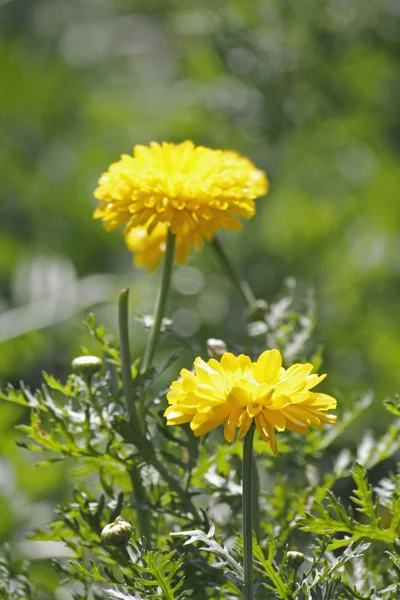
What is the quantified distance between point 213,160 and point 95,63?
2.69 m

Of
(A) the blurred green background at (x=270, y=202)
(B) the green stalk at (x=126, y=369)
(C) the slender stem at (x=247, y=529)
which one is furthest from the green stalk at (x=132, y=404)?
(A) the blurred green background at (x=270, y=202)

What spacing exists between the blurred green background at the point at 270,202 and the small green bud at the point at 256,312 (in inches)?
37.2

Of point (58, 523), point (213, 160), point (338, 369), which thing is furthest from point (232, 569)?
point (338, 369)

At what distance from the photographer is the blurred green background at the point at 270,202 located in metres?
2.11

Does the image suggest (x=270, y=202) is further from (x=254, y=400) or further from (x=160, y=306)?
(x=254, y=400)

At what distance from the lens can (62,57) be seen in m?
3.29

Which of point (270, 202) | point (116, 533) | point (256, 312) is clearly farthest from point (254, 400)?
point (270, 202)

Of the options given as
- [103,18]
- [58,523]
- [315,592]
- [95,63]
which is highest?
[103,18]

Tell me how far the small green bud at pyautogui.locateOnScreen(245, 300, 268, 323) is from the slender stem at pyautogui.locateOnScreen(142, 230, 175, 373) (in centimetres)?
13

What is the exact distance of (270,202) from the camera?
2373 millimetres

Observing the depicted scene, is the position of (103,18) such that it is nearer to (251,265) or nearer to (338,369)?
(251,265)

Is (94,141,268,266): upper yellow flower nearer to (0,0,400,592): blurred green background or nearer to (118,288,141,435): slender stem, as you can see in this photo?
(118,288,141,435): slender stem

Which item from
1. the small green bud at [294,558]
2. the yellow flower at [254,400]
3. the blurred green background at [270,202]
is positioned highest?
the blurred green background at [270,202]

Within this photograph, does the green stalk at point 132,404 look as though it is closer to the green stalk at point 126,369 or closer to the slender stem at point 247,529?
the green stalk at point 126,369
